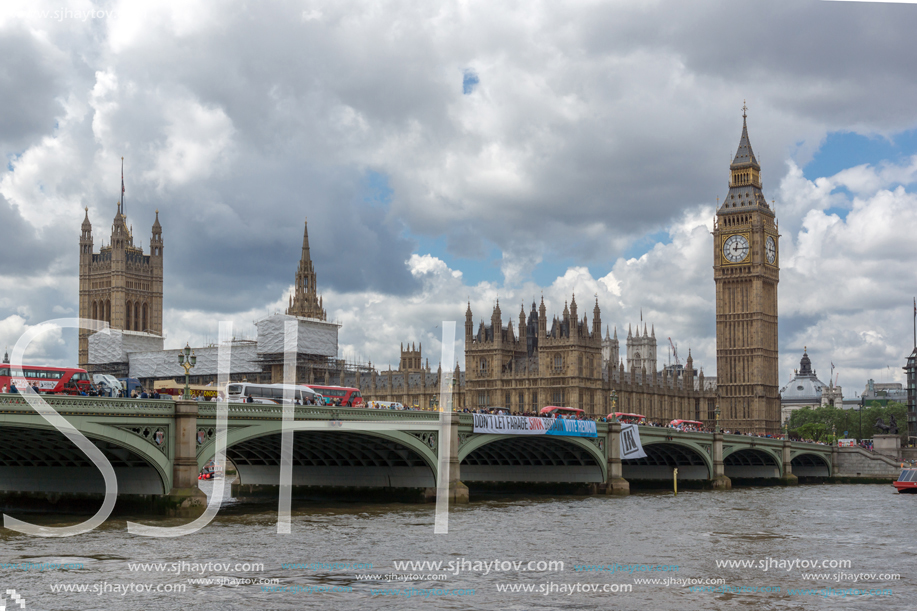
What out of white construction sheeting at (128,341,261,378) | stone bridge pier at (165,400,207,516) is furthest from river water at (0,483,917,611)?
white construction sheeting at (128,341,261,378)

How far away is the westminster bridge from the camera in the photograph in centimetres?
3794

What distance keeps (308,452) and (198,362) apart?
73566 mm

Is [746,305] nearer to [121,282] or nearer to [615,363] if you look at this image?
[615,363]

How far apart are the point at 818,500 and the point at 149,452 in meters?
41.5

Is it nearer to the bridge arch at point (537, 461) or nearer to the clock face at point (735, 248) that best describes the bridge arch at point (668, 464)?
the bridge arch at point (537, 461)

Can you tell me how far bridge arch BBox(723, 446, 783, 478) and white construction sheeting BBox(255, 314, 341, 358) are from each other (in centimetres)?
A: 4824

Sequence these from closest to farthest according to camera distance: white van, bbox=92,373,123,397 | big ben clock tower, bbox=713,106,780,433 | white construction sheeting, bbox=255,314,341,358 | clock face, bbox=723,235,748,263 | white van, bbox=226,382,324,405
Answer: white van, bbox=92,373,123,397 < white van, bbox=226,382,324,405 < white construction sheeting, bbox=255,314,341,358 < big ben clock tower, bbox=713,106,780,433 < clock face, bbox=723,235,748,263

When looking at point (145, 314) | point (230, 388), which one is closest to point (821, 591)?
point (230, 388)

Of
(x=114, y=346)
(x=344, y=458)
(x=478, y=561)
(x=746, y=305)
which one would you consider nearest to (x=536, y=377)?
(x=746, y=305)

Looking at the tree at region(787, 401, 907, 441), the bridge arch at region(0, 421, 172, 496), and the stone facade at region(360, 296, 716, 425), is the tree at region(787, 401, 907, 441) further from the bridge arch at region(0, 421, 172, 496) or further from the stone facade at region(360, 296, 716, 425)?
the bridge arch at region(0, 421, 172, 496)

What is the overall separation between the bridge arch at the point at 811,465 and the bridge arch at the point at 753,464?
5.21 meters

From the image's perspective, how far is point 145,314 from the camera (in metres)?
175

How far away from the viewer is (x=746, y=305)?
5413 inches

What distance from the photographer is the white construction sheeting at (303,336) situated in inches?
4552
